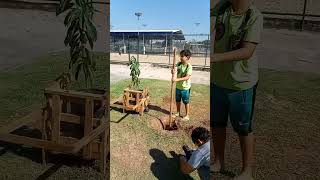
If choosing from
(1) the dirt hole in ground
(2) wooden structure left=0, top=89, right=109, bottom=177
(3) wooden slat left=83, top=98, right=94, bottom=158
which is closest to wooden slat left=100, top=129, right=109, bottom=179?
(2) wooden structure left=0, top=89, right=109, bottom=177

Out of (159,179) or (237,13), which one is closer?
(237,13)

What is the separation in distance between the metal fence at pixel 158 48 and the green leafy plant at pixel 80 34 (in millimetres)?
162

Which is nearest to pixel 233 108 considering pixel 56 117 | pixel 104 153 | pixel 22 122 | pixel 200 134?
pixel 200 134

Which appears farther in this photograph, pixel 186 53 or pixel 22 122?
pixel 22 122

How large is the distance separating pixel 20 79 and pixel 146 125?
33.0 inches

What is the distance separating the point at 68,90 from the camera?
8.31 feet

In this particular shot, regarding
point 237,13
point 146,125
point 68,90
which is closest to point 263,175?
point 146,125

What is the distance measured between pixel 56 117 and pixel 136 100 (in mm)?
496

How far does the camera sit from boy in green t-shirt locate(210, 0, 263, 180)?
A: 7.61 ft

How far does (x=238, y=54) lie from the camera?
7.66 feet

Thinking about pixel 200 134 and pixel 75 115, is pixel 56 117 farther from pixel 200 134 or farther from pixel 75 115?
pixel 200 134

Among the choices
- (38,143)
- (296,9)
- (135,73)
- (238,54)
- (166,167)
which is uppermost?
(296,9)

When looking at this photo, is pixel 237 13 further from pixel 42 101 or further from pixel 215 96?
pixel 42 101

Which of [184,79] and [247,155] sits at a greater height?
[184,79]
